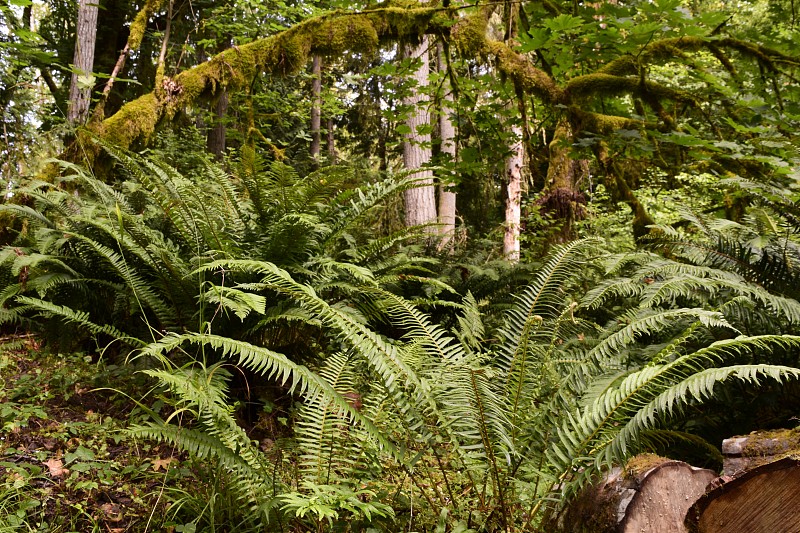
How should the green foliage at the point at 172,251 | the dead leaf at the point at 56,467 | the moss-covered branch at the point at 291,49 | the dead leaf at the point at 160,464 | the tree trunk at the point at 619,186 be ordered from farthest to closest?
the moss-covered branch at the point at 291,49, the tree trunk at the point at 619,186, the green foliage at the point at 172,251, the dead leaf at the point at 160,464, the dead leaf at the point at 56,467

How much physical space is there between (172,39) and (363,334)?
26.5ft

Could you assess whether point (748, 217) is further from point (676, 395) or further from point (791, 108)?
point (676, 395)

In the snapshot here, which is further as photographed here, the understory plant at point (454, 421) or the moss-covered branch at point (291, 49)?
the moss-covered branch at point (291, 49)

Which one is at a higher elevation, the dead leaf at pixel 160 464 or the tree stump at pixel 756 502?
the tree stump at pixel 756 502

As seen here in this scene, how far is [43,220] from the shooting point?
11.8 feet

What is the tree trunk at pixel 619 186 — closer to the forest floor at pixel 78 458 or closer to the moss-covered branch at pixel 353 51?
the moss-covered branch at pixel 353 51

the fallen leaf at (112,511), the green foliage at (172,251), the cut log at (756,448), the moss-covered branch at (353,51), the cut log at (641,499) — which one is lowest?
the fallen leaf at (112,511)

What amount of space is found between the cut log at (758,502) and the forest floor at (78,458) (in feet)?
5.73

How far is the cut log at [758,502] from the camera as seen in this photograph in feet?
4.69

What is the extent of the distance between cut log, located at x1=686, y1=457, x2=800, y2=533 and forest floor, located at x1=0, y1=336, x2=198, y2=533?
1.75 m

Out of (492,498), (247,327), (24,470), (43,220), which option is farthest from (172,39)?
(492,498)

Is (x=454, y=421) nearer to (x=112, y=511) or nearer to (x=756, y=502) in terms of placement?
(x=756, y=502)

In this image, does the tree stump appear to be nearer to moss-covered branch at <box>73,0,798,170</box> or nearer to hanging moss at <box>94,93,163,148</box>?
moss-covered branch at <box>73,0,798,170</box>

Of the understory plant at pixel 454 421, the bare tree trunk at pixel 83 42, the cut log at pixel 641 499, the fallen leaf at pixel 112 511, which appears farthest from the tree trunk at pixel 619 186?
the bare tree trunk at pixel 83 42
